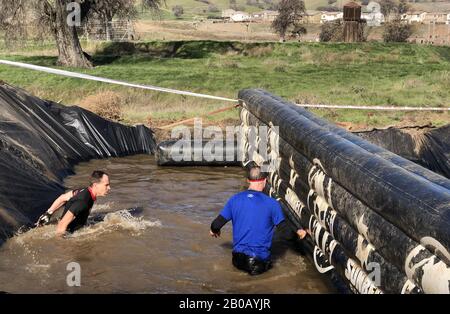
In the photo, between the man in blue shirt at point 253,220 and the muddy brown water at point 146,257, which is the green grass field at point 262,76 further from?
the man in blue shirt at point 253,220

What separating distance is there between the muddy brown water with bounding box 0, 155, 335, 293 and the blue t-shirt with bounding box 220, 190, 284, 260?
1.49 ft

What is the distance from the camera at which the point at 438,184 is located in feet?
17.8

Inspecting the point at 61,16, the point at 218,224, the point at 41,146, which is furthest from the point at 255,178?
the point at 61,16

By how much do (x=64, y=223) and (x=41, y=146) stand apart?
4.39 m

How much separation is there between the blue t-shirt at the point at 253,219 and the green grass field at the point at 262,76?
11.2 meters

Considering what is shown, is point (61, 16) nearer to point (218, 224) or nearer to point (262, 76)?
point (262, 76)

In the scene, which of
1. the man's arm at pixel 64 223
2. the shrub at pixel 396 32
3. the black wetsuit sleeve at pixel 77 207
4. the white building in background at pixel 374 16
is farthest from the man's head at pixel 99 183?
the white building in background at pixel 374 16

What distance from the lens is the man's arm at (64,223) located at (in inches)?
316

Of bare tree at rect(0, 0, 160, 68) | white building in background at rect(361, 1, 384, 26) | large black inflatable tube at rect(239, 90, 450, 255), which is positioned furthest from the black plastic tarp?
white building in background at rect(361, 1, 384, 26)

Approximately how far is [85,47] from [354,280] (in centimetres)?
3814

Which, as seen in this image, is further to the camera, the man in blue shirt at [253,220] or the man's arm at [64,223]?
the man's arm at [64,223]

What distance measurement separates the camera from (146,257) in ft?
25.8

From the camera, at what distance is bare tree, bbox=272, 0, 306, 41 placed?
61.2 m
